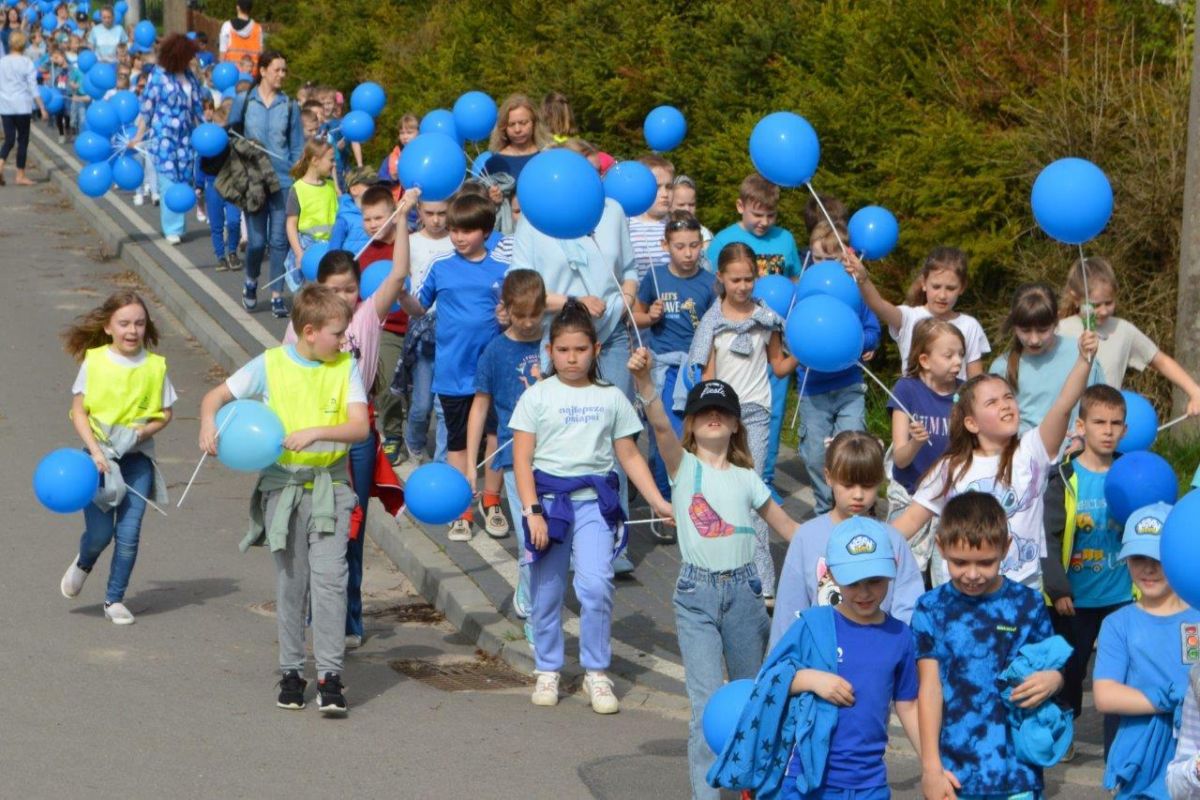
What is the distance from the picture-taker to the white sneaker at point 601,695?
8.06 m

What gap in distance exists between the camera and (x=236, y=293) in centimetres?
1717

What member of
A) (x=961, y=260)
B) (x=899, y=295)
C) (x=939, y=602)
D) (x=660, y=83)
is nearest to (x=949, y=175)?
(x=899, y=295)

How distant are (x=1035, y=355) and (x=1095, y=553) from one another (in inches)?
44.7

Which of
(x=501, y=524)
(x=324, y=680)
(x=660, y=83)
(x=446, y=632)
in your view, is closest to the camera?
(x=324, y=680)

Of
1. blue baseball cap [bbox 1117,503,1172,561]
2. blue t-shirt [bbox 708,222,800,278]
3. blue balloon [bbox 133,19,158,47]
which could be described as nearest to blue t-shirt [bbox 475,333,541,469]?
blue t-shirt [bbox 708,222,800,278]

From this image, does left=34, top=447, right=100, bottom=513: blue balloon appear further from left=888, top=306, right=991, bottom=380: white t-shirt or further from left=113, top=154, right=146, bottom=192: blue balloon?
left=113, top=154, right=146, bottom=192: blue balloon

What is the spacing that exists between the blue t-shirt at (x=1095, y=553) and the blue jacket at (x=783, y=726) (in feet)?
7.60

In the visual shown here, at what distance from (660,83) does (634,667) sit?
28.8 feet

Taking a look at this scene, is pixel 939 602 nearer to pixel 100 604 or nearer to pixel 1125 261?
pixel 100 604

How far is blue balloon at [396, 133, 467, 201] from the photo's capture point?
9211 millimetres

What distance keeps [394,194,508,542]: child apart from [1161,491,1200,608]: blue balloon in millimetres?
5623

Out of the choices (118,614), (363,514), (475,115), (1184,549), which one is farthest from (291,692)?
(475,115)

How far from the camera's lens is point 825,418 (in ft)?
32.4

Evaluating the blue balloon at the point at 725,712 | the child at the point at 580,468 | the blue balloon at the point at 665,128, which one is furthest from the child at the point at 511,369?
the blue balloon at the point at 665,128
